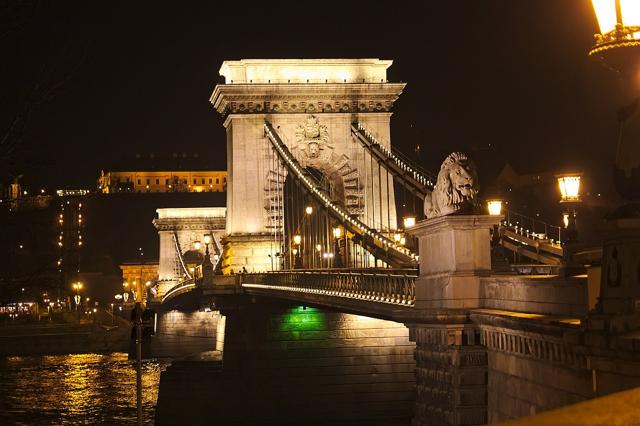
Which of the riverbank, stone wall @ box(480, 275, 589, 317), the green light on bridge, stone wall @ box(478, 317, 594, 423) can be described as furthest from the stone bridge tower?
stone wall @ box(478, 317, 594, 423)

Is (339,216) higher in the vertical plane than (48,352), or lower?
higher

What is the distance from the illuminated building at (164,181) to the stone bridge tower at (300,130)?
125982 millimetres

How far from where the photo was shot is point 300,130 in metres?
56.8

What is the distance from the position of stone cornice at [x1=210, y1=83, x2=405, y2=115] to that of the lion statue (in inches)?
1504

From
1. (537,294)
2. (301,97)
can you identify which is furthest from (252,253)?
(537,294)

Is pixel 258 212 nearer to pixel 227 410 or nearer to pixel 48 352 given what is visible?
pixel 227 410

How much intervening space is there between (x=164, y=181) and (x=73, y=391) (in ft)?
435

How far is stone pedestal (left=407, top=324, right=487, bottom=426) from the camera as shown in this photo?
55.3ft

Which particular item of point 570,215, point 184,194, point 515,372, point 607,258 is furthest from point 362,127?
point 184,194

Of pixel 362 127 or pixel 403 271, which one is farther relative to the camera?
pixel 362 127

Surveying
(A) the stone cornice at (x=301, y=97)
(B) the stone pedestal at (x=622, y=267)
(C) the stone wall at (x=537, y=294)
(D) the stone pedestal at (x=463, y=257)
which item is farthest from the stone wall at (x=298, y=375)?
(B) the stone pedestal at (x=622, y=267)

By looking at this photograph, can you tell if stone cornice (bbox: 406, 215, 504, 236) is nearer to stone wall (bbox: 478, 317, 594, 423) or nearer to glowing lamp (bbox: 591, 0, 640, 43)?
stone wall (bbox: 478, 317, 594, 423)

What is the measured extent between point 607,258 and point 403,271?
49.4ft

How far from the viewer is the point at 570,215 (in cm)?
1891
